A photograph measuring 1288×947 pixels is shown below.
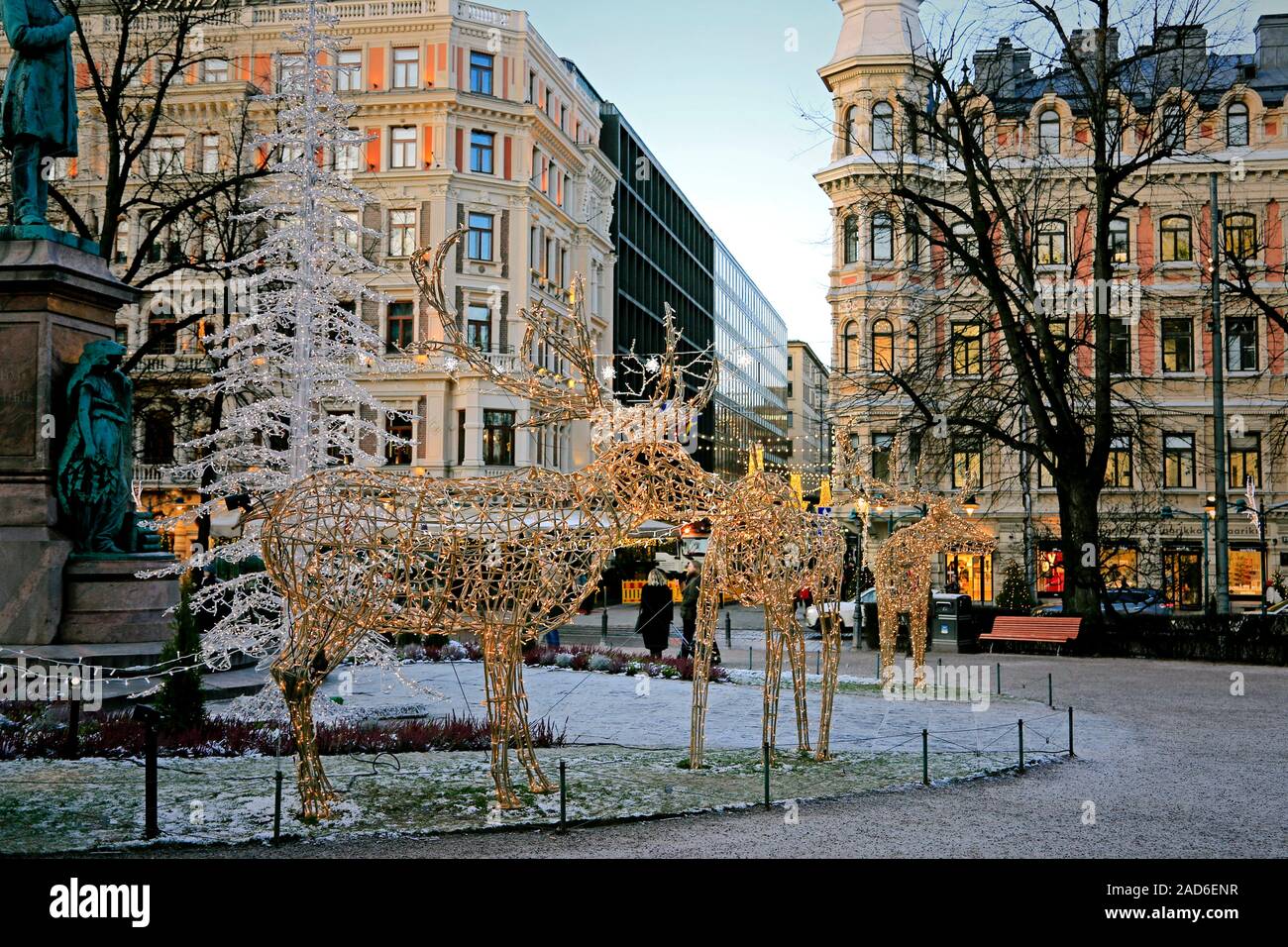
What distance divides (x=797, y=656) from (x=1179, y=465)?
3801 cm

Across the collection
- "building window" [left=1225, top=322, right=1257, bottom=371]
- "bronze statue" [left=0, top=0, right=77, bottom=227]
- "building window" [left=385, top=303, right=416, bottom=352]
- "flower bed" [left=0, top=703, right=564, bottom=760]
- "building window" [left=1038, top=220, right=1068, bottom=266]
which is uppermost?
"building window" [left=1038, top=220, right=1068, bottom=266]

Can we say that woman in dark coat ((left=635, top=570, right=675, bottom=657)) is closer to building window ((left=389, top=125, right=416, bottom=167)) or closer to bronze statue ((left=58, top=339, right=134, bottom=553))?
bronze statue ((left=58, top=339, right=134, bottom=553))

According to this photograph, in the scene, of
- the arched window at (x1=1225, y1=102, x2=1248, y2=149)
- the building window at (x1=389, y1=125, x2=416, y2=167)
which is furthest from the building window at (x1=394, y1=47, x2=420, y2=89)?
the arched window at (x1=1225, y1=102, x2=1248, y2=149)

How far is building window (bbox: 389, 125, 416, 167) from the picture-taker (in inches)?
1877

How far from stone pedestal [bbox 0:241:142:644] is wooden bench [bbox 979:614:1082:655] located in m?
20.2

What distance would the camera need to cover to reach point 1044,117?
45.1m

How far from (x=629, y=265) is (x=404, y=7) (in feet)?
73.8

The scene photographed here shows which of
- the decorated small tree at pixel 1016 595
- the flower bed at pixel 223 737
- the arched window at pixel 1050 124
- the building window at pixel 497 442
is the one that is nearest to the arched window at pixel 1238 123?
the arched window at pixel 1050 124

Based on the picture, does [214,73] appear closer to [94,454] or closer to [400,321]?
[400,321]

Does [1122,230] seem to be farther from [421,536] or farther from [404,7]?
[421,536]

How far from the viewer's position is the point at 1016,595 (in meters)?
31.7

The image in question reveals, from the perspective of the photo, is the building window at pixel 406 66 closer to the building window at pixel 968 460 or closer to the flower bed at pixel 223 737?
the building window at pixel 968 460

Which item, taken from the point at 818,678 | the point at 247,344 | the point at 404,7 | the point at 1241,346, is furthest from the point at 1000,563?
the point at 247,344

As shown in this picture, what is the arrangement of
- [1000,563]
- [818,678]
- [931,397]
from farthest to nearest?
[1000,563] → [931,397] → [818,678]
